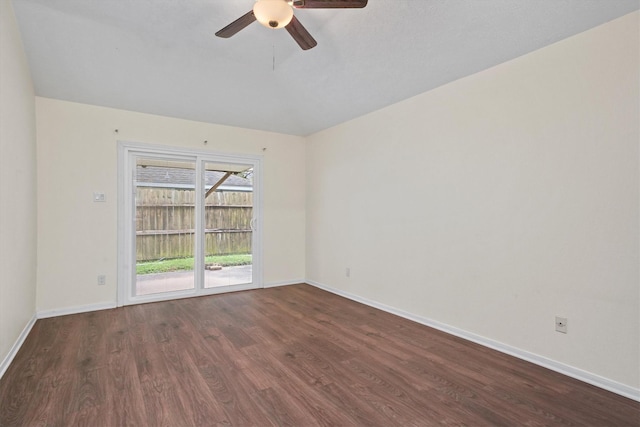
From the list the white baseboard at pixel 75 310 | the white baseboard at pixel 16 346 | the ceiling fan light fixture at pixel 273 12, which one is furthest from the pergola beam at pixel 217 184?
the ceiling fan light fixture at pixel 273 12

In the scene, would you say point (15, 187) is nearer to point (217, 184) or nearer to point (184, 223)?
point (184, 223)

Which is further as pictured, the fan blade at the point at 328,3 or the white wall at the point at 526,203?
the white wall at the point at 526,203

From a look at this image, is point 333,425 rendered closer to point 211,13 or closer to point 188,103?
point 211,13

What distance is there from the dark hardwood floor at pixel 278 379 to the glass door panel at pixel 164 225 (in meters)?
0.96

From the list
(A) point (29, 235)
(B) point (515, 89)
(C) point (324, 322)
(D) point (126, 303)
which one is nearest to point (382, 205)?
(C) point (324, 322)

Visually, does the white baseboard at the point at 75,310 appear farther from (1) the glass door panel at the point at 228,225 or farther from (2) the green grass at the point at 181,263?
(1) the glass door panel at the point at 228,225

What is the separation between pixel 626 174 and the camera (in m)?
2.15

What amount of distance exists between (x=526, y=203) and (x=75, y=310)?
4.92 metres

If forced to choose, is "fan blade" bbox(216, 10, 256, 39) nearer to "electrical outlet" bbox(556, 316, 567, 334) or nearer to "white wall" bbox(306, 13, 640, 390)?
"white wall" bbox(306, 13, 640, 390)

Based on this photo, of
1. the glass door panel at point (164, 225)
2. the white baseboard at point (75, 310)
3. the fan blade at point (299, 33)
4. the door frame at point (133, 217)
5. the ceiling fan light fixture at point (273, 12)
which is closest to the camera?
the ceiling fan light fixture at point (273, 12)

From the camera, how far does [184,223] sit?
181 inches

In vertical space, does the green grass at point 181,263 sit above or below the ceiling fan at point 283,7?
below

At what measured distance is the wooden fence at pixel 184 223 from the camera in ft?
14.2

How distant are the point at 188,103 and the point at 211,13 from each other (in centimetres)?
160
